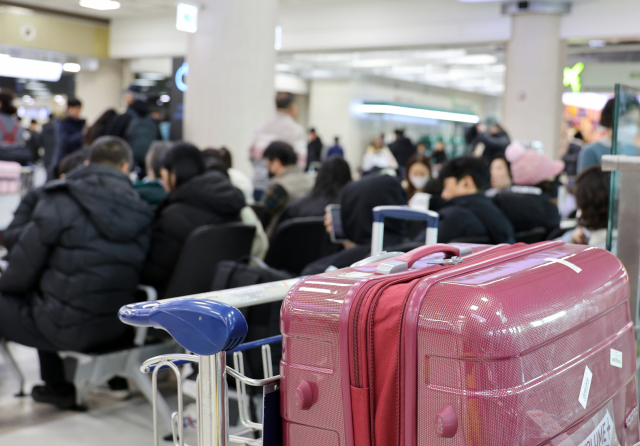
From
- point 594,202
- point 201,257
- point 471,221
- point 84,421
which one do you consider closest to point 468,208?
point 471,221

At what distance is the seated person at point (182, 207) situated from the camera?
3.16 metres

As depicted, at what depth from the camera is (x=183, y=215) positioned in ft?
10.5

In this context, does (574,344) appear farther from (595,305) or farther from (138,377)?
(138,377)

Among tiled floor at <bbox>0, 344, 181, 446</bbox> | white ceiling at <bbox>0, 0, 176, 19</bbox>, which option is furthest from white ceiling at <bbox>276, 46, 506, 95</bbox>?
tiled floor at <bbox>0, 344, 181, 446</bbox>

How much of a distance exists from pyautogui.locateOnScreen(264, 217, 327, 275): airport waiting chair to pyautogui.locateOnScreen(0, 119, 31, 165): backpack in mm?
4111

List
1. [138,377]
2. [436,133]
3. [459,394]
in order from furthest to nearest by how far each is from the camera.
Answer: [436,133], [138,377], [459,394]

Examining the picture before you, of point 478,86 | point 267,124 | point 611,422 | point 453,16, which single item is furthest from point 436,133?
A: point 611,422

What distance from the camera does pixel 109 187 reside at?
308 centimetres

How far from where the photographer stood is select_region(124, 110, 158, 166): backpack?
719 cm

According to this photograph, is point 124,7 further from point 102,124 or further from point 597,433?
point 597,433

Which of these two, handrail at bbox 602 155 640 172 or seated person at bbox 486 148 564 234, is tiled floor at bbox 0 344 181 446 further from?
seated person at bbox 486 148 564 234

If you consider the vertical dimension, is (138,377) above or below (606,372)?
below

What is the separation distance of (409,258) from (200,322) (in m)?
0.33

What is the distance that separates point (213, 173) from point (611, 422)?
7.94 ft
